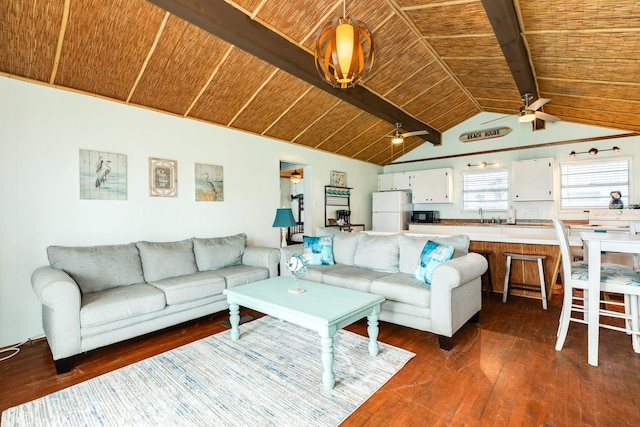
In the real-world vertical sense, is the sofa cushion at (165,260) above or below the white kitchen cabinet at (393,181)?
below

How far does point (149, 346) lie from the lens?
2.74 metres

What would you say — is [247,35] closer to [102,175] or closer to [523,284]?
[102,175]

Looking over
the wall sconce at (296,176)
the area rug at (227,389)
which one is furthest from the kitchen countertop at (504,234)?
the wall sconce at (296,176)

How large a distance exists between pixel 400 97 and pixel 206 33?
132 inches

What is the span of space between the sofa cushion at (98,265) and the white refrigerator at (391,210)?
567cm

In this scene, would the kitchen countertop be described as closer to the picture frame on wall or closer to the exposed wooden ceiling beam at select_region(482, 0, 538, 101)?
the exposed wooden ceiling beam at select_region(482, 0, 538, 101)

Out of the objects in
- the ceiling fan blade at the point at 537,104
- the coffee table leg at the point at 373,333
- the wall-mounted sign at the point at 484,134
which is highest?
the wall-mounted sign at the point at 484,134

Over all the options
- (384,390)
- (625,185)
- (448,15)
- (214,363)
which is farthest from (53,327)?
(625,185)

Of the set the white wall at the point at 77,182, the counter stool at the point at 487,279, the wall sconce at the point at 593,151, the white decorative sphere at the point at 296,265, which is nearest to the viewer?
the white decorative sphere at the point at 296,265

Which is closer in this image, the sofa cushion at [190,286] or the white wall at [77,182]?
the white wall at [77,182]

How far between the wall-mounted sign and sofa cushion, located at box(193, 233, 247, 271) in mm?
5820

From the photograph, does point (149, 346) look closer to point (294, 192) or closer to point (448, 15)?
point (448, 15)

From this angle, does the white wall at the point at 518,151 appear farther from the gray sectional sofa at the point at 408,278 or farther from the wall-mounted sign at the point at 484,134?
the gray sectional sofa at the point at 408,278

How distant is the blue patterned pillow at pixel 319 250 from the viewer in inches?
153
